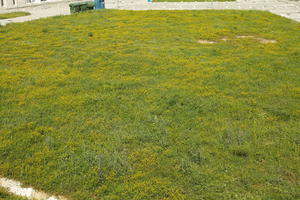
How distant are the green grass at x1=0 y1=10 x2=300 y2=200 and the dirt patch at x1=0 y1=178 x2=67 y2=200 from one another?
12 centimetres

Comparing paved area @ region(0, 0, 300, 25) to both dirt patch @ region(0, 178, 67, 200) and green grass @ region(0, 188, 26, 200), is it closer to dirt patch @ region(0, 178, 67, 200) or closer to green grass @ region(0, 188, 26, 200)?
dirt patch @ region(0, 178, 67, 200)

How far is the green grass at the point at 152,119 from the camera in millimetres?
4520

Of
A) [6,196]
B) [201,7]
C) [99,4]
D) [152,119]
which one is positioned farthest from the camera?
[201,7]

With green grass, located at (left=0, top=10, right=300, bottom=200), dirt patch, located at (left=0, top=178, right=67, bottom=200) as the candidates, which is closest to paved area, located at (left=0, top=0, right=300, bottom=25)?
green grass, located at (left=0, top=10, right=300, bottom=200)

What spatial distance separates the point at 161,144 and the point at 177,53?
582 cm

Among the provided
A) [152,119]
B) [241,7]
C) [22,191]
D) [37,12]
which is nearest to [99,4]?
[37,12]

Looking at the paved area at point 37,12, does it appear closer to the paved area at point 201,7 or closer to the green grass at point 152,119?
the paved area at point 201,7

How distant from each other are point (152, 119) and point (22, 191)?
282cm

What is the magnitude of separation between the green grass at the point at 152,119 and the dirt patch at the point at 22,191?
119 millimetres

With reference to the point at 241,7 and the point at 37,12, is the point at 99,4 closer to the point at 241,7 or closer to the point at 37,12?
the point at 37,12

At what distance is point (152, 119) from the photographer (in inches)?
245

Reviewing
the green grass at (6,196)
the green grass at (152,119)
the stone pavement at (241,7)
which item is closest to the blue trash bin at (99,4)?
the stone pavement at (241,7)

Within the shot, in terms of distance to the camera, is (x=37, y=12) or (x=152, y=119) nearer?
(x=152, y=119)

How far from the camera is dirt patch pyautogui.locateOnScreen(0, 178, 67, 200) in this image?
4.24 m
